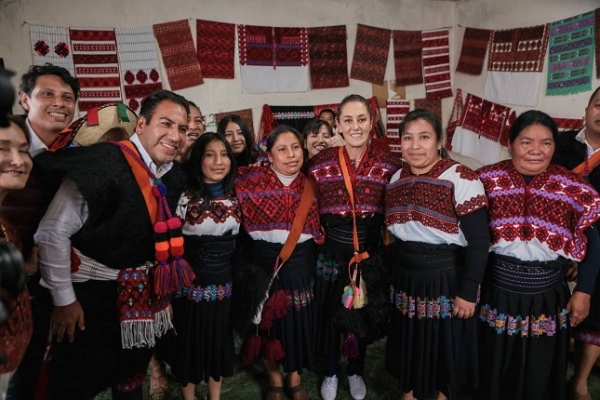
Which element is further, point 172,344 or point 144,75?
point 144,75

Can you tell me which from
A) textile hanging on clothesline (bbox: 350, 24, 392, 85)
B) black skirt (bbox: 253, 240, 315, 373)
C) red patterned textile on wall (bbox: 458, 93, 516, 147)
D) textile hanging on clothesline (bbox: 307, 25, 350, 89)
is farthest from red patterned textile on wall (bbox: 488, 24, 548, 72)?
black skirt (bbox: 253, 240, 315, 373)

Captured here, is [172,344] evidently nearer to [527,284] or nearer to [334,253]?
[334,253]

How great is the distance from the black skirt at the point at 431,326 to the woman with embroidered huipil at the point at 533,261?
0.14m

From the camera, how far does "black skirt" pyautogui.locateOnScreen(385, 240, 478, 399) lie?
232cm

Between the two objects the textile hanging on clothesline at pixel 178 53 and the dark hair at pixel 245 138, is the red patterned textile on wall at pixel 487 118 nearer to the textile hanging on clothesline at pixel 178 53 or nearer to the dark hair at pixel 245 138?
the dark hair at pixel 245 138

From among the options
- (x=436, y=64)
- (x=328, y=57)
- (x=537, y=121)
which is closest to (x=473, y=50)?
(x=436, y=64)

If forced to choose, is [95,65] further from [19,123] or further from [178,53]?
[19,123]

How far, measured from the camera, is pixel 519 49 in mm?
5164

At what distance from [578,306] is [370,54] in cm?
468

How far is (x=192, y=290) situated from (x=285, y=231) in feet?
2.16

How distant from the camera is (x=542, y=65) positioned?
4.89m

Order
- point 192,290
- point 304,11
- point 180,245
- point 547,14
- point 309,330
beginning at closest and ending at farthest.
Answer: point 180,245 < point 192,290 < point 309,330 < point 547,14 < point 304,11

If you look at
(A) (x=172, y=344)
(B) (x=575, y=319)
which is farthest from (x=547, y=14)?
(A) (x=172, y=344)

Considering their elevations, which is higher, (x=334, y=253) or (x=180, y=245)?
(x=180, y=245)
